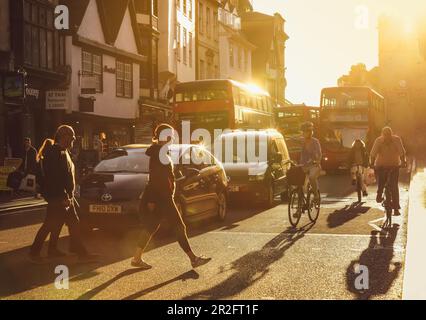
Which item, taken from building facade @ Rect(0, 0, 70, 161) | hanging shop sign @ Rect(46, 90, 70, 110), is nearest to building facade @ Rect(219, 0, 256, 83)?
building facade @ Rect(0, 0, 70, 161)

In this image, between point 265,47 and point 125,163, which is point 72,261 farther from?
point 265,47

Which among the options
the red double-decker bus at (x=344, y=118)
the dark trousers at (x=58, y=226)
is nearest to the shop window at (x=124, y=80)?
the red double-decker bus at (x=344, y=118)

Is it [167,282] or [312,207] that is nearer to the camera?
[167,282]

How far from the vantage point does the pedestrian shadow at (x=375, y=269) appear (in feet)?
23.3

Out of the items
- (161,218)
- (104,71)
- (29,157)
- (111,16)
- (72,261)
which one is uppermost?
(111,16)

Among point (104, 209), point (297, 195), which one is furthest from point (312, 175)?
point (104, 209)

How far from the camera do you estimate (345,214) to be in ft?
49.1

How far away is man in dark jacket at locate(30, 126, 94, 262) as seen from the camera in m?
9.12

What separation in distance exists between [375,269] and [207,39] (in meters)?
46.9

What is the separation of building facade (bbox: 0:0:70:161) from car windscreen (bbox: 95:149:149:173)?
12194mm

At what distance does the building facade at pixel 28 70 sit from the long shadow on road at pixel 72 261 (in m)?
13.4

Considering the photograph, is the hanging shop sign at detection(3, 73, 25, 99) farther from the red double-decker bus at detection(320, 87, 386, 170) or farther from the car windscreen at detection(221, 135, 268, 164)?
the red double-decker bus at detection(320, 87, 386, 170)
